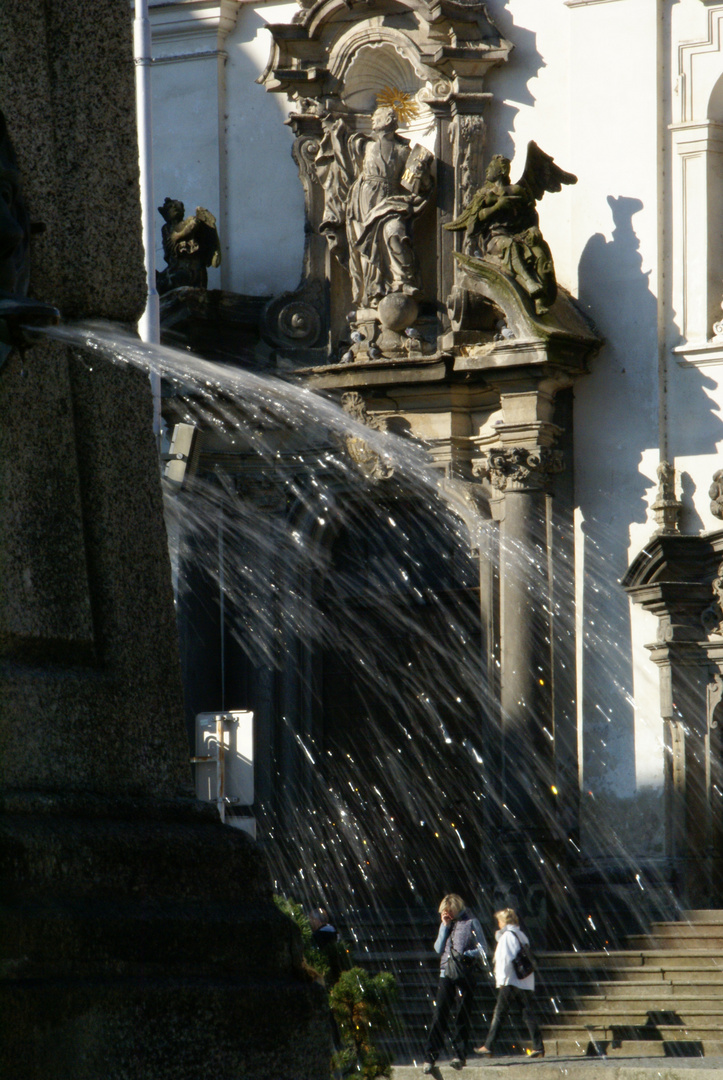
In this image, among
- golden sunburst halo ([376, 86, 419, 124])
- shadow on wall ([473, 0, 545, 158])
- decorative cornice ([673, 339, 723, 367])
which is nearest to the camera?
decorative cornice ([673, 339, 723, 367])

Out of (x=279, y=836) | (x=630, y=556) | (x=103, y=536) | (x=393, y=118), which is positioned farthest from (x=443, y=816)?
(x=103, y=536)

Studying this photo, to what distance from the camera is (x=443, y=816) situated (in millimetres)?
18141

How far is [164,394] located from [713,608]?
20.3 feet

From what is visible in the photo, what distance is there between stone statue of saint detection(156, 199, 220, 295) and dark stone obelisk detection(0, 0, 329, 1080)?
14.7 meters

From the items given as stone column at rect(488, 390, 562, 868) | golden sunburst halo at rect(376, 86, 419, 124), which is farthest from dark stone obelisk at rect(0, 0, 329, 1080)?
golden sunburst halo at rect(376, 86, 419, 124)

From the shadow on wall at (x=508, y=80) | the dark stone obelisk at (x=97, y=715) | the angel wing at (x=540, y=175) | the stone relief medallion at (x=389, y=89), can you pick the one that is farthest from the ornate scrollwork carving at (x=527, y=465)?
the dark stone obelisk at (x=97, y=715)

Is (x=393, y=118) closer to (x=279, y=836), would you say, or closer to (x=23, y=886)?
(x=279, y=836)

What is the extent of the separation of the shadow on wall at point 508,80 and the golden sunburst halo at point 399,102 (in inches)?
40.4

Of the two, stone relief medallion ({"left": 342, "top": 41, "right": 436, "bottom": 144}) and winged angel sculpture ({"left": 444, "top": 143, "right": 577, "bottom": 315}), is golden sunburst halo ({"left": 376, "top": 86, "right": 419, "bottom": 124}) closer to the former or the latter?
stone relief medallion ({"left": 342, "top": 41, "right": 436, "bottom": 144})

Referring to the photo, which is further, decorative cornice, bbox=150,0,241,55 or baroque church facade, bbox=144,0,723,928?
decorative cornice, bbox=150,0,241,55

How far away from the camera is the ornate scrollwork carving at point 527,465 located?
17.4m

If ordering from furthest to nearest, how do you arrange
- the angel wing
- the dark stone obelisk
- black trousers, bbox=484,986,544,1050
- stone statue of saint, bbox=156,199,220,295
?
stone statue of saint, bbox=156,199,220,295 < the angel wing < black trousers, bbox=484,986,544,1050 < the dark stone obelisk

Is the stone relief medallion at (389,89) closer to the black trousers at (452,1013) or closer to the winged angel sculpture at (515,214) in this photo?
the winged angel sculpture at (515,214)

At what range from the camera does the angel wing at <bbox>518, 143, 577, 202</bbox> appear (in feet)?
57.8
